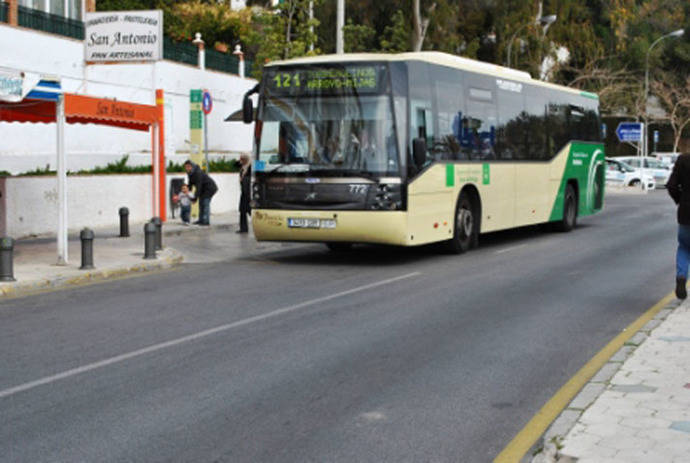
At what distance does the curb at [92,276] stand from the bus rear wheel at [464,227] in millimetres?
Answer: 4559

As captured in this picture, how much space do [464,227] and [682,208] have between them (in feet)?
21.5

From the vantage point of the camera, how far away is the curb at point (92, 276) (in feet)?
41.0

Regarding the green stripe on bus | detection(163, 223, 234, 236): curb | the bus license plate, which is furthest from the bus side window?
detection(163, 223, 234, 236): curb

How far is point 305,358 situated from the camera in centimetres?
804

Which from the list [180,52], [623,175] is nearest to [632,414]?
[180,52]

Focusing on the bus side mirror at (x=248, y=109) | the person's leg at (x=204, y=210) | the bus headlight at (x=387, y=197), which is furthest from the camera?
the person's leg at (x=204, y=210)

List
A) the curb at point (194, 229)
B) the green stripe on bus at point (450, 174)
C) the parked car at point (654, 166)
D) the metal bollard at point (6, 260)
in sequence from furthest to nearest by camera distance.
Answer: the parked car at point (654, 166)
the curb at point (194, 229)
the green stripe on bus at point (450, 174)
the metal bollard at point (6, 260)

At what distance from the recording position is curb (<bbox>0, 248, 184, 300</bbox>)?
1249 cm

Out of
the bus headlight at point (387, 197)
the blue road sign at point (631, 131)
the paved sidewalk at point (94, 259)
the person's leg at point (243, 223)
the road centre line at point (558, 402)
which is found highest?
the blue road sign at point (631, 131)

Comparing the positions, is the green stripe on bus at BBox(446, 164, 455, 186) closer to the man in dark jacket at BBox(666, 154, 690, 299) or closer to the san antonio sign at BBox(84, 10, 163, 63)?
the man in dark jacket at BBox(666, 154, 690, 299)

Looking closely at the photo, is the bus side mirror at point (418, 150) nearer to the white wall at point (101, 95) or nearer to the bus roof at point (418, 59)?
the bus roof at point (418, 59)

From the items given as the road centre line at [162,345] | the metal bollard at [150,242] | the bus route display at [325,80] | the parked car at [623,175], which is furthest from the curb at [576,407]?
the parked car at [623,175]

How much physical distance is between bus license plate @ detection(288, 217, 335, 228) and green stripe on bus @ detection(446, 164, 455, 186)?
2.30 m

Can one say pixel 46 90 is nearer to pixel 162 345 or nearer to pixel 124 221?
pixel 124 221
